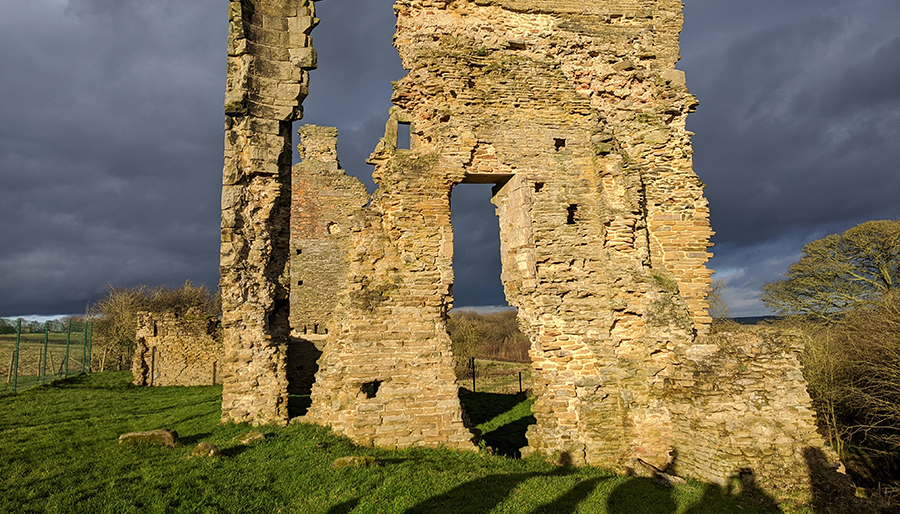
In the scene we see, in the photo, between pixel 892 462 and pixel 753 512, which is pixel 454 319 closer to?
pixel 892 462

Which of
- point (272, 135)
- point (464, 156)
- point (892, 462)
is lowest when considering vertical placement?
point (892, 462)

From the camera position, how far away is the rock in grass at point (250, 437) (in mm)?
7027

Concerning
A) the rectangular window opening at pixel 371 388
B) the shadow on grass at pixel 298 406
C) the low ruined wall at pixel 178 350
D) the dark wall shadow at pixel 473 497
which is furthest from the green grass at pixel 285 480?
the low ruined wall at pixel 178 350

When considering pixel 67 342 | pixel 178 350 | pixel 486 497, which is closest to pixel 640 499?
pixel 486 497

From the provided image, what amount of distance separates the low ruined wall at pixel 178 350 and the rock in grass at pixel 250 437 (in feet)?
34.0

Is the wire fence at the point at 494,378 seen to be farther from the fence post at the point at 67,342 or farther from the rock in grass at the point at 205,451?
the fence post at the point at 67,342

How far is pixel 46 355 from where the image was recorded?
A: 584 inches

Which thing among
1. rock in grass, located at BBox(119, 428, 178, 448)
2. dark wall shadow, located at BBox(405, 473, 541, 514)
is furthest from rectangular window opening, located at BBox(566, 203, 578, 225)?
rock in grass, located at BBox(119, 428, 178, 448)

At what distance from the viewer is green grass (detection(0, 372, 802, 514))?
485 cm

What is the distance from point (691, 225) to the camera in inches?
362

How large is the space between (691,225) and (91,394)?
1539 centimetres

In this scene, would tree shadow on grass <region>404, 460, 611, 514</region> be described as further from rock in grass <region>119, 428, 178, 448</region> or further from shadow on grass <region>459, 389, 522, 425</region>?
shadow on grass <region>459, 389, 522, 425</region>

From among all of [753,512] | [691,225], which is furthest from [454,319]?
[753,512]

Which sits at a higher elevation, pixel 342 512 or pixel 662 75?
pixel 662 75
